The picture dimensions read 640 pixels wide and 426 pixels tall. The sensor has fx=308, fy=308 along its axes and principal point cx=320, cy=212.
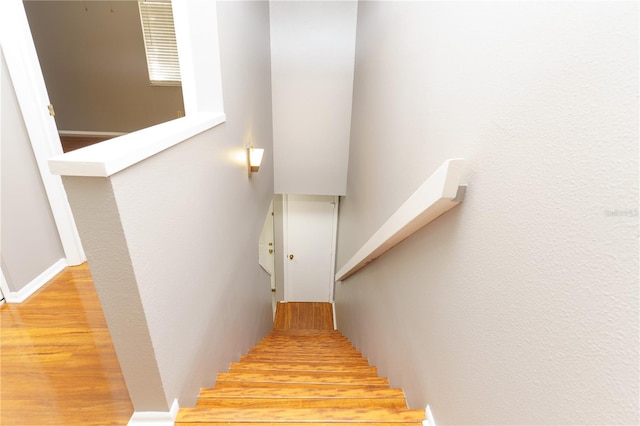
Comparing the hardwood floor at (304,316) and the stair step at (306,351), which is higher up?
the stair step at (306,351)

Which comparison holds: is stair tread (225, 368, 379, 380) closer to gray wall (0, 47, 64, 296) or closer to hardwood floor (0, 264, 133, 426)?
hardwood floor (0, 264, 133, 426)

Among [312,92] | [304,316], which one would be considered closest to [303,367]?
[312,92]

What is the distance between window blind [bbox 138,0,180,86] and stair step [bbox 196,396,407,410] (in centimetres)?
490

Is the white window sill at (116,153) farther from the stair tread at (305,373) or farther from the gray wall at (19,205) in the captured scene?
the stair tread at (305,373)

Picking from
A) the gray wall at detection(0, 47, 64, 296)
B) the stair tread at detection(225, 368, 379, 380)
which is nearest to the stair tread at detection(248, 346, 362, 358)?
the stair tread at detection(225, 368, 379, 380)

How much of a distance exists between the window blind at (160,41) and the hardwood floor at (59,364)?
13.5 ft

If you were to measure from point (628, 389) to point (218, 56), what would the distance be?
196cm

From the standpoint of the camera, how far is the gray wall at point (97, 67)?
477 cm

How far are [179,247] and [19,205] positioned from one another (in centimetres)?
151

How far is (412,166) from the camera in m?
1.47

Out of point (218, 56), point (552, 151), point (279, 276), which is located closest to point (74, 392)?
point (218, 56)

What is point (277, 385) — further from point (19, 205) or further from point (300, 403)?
point (19, 205)

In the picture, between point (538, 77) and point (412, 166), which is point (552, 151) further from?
point (412, 166)

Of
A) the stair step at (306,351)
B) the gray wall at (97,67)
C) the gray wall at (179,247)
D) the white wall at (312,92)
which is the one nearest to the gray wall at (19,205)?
the gray wall at (179,247)
